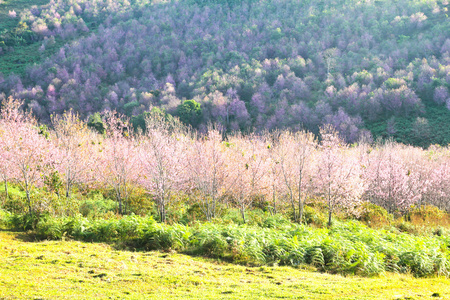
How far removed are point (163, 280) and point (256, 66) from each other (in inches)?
2525

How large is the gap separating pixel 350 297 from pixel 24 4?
13044 cm

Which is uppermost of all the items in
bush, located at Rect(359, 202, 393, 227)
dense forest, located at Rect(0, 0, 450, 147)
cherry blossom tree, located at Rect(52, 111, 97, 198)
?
dense forest, located at Rect(0, 0, 450, 147)

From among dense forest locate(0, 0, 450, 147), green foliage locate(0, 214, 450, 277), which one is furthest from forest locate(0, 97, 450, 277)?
dense forest locate(0, 0, 450, 147)

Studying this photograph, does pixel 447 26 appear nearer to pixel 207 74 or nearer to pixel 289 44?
pixel 289 44

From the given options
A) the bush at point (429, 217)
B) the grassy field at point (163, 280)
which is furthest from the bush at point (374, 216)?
the grassy field at point (163, 280)

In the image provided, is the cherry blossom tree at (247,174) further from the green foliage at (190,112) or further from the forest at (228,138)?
the green foliage at (190,112)

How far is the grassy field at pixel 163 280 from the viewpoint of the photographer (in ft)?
Result: 16.9

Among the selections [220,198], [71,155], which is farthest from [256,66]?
[71,155]

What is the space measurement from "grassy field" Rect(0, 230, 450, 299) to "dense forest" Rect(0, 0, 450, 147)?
41.2 meters

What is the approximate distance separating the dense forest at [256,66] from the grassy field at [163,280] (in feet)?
135

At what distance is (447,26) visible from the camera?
60844mm

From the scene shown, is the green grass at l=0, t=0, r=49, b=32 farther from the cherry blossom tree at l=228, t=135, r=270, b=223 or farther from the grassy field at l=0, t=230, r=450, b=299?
the grassy field at l=0, t=230, r=450, b=299

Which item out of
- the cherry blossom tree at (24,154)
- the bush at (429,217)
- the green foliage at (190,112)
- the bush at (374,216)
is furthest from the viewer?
the green foliage at (190,112)

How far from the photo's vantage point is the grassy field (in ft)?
16.9
